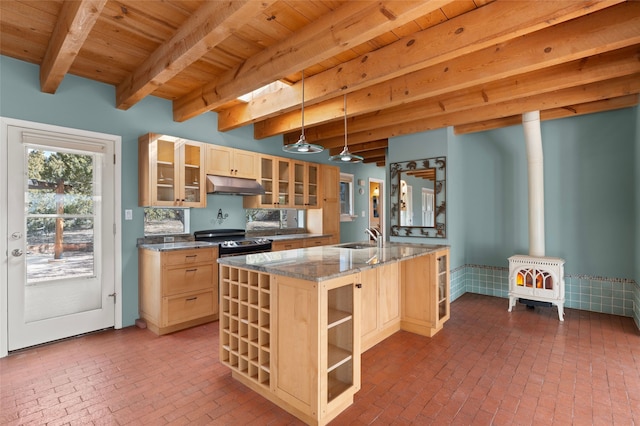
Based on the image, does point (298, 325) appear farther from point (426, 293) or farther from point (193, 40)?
point (193, 40)

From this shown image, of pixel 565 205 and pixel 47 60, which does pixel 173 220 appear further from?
pixel 565 205

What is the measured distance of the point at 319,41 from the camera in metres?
2.22

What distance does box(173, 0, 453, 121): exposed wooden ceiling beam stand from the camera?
6.04ft

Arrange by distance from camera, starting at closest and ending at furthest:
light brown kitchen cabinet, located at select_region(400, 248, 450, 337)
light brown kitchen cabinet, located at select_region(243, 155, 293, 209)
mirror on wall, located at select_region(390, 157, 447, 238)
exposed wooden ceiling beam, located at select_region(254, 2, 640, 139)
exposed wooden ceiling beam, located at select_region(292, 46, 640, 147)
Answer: exposed wooden ceiling beam, located at select_region(254, 2, 640, 139) < exposed wooden ceiling beam, located at select_region(292, 46, 640, 147) < light brown kitchen cabinet, located at select_region(400, 248, 450, 337) < mirror on wall, located at select_region(390, 157, 447, 238) < light brown kitchen cabinet, located at select_region(243, 155, 293, 209)

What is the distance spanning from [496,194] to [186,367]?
4.50 m

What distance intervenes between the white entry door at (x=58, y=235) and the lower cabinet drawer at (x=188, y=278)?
0.71 m

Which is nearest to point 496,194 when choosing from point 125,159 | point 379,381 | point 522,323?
point 522,323

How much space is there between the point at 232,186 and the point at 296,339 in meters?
2.53

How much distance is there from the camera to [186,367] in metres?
2.62

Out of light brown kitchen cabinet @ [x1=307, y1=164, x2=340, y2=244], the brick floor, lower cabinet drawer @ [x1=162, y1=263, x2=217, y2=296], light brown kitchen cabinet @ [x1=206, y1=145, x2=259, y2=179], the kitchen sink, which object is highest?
light brown kitchen cabinet @ [x1=206, y1=145, x2=259, y2=179]

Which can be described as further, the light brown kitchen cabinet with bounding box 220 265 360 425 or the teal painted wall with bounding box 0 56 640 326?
the teal painted wall with bounding box 0 56 640 326

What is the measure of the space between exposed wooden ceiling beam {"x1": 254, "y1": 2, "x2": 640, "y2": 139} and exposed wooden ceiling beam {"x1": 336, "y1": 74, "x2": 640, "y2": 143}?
3.95 ft

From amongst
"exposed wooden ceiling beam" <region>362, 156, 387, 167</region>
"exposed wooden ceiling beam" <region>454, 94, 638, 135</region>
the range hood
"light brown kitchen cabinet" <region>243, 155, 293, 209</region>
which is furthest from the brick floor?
"exposed wooden ceiling beam" <region>362, 156, 387, 167</region>

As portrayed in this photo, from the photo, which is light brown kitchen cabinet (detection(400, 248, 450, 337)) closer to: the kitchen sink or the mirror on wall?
the kitchen sink
